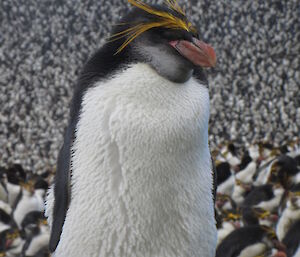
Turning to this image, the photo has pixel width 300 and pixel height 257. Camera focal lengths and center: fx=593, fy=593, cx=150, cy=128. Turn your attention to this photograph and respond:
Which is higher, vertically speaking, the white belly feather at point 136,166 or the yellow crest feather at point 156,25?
the yellow crest feather at point 156,25

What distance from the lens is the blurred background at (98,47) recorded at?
741 cm

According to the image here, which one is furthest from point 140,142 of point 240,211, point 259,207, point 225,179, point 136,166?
point 225,179

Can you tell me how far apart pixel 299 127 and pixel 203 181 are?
586 centimetres

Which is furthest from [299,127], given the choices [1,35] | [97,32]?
[1,35]

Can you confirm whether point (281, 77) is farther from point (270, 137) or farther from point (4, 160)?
point (4, 160)

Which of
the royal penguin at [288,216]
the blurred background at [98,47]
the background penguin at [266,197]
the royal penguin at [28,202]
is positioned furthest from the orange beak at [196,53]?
the blurred background at [98,47]

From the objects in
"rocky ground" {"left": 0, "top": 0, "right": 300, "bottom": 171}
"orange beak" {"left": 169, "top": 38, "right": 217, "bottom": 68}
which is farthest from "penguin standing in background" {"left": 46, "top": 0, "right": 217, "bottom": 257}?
"rocky ground" {"left": 0, "top": 0, "right": 300, "bottom": 171}

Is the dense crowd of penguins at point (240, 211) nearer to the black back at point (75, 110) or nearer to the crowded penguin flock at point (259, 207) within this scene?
the crowded penguin flock at point (259, 207)

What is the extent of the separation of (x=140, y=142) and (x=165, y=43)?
0.94 ft

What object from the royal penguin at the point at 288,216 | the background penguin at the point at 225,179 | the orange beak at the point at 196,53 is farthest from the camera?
the background penguin at the point at 225,179

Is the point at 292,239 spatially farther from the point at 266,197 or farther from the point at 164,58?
the point at 164,58

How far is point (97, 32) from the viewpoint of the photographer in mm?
7941

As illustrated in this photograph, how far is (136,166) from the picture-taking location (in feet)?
5.48

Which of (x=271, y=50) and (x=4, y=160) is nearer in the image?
(x=4, y=160)
